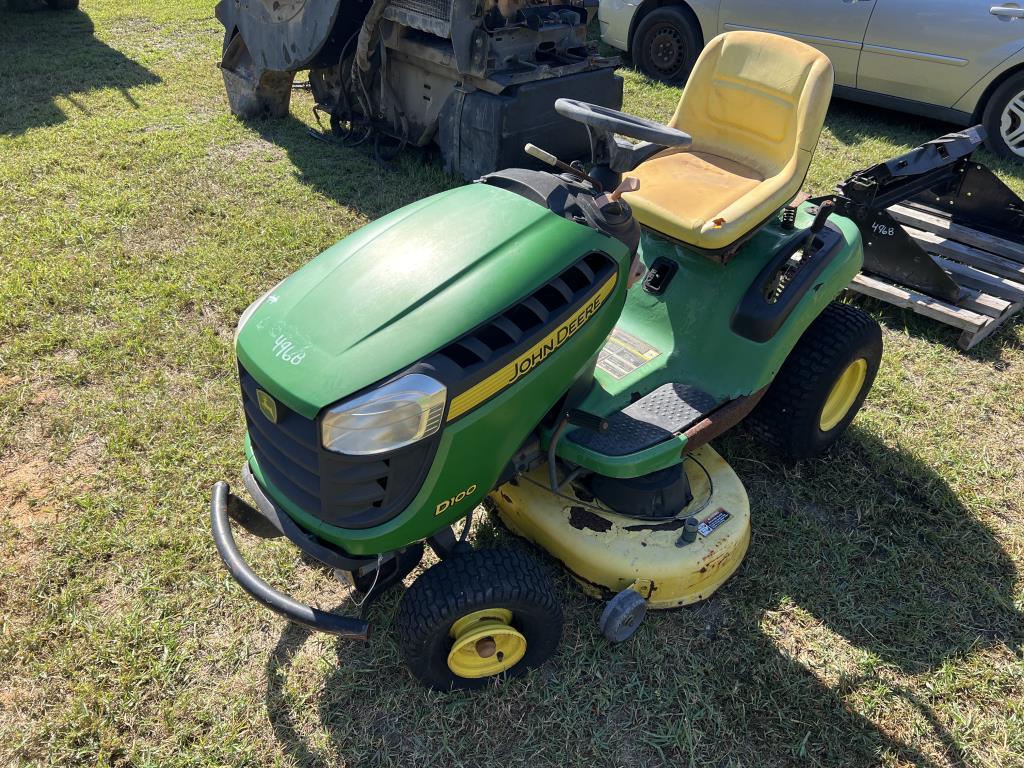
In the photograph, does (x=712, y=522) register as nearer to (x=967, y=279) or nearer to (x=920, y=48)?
(x=967, y=279)

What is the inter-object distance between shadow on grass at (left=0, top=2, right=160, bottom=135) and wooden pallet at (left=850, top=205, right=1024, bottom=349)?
20.0 ft

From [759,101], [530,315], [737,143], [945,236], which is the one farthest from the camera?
[945,236]

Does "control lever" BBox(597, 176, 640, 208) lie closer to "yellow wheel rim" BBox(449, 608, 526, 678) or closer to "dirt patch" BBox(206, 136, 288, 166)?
"yellow wheel rim" BBox(449, 608, 526, 678)

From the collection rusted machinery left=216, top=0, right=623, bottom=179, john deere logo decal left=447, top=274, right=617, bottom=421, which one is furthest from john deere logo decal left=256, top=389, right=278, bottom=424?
rusted machinery left=216, top=0, right=623, bottom=179

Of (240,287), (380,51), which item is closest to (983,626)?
(240,287)

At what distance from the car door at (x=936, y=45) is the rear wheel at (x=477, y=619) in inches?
224

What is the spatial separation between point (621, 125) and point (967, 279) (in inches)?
116

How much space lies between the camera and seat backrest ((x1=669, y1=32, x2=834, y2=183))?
8.79 feet

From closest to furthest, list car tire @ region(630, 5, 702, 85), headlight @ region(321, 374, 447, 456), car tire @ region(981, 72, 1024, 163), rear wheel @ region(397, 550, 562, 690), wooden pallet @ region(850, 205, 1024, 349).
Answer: headlight @ region(321, 374, 447, 456) < rear wheel @ region(397, 550, 562, 690) < wooden pallet @ region(850, 205, 1024, 349) < car tire @ region(981, 72, 1024, 163) < car tire @ region(630, 5, 702, 85)

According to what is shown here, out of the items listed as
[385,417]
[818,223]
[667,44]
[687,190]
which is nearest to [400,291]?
[385,417]

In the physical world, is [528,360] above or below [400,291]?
below

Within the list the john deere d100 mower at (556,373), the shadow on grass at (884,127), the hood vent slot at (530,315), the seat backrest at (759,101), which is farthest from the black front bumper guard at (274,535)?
the shadow on grass at (884,127)

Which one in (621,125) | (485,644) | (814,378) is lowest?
(485,644)

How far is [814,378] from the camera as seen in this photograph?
2.66 metres
